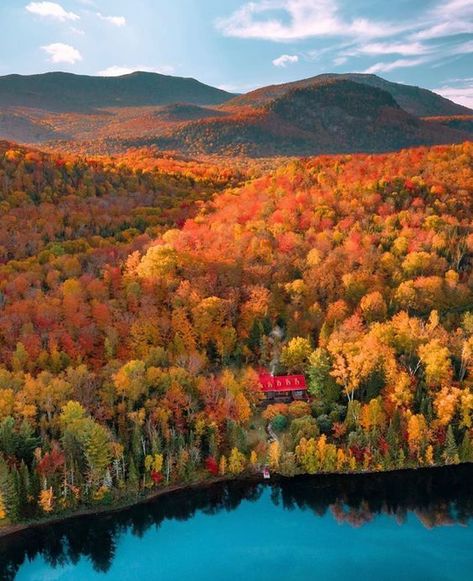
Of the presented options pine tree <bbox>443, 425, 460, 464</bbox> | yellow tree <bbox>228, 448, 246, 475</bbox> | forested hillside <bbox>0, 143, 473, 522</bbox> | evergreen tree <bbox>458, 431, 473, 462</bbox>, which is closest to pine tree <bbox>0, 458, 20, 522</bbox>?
forested hillside <bbox>0, 143, 473, 522</bbox>

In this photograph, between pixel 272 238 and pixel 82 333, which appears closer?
pixel 82 333

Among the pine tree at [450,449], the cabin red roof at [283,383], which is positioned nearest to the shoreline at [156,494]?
the pine tree at [450,449]

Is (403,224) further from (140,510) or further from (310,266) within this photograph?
(140,510)

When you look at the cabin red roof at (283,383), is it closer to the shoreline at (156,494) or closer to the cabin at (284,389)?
the cabin at (284,389)

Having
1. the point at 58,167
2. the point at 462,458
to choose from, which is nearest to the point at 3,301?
the point at 462,458

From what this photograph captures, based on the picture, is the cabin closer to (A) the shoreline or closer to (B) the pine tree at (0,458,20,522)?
(A) the shoreline

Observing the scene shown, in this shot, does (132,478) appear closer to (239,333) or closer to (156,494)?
(156,494)

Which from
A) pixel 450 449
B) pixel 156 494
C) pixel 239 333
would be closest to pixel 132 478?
pixel 156 494
